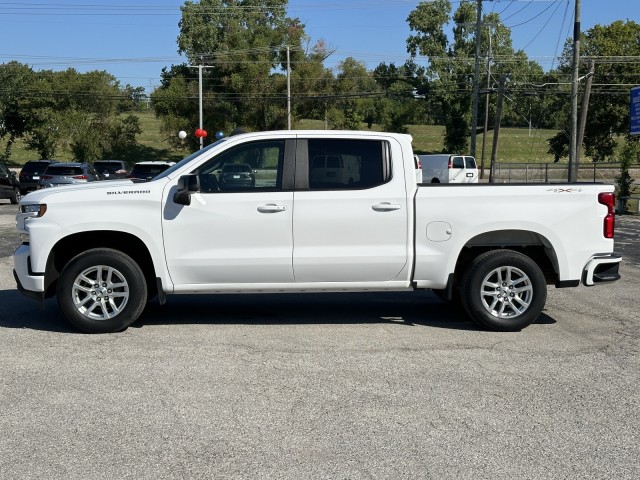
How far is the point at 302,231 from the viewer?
25.8 ft

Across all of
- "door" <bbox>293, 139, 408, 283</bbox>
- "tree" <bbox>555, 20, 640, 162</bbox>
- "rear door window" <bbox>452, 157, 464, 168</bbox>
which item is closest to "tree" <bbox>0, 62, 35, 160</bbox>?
"rear door window" <bbox>452, 157, 464, 168</bbox>

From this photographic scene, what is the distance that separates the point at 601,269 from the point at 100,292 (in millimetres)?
5076

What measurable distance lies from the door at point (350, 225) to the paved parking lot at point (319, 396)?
64 cm

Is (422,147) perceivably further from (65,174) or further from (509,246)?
(509,246)

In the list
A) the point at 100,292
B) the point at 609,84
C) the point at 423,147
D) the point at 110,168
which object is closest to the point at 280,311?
the point at 100,292

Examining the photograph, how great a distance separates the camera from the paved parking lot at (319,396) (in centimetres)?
460

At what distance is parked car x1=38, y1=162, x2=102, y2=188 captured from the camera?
29922mm

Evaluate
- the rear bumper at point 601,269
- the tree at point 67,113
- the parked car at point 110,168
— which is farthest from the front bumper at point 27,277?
the tree at point 67,113

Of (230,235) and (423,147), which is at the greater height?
(423,147)

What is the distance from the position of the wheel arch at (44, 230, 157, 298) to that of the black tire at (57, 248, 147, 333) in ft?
0.73

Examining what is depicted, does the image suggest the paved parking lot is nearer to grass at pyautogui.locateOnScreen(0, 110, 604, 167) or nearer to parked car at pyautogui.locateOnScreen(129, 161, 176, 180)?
parked car at pyautogui.locateOnScreen(129, 161, 176, 180)

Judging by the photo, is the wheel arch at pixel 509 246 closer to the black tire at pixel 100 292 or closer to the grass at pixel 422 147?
the black tire at pixel 100 292

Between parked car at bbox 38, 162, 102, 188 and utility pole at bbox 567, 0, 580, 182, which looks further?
utility pole at bbox 567, 0, 580, 182

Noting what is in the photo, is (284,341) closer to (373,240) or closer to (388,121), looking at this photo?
(373,240)
